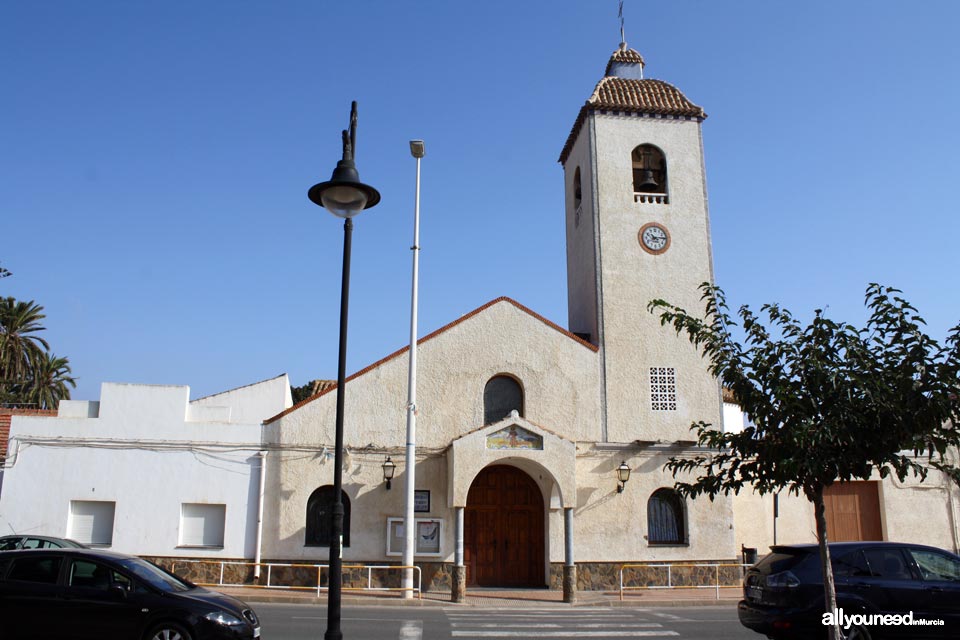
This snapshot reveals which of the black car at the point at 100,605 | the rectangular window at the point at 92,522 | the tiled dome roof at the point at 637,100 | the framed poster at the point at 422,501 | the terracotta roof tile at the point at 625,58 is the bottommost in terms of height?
the black car at the point at 100,605

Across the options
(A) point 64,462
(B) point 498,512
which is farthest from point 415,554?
(A) point 64,462

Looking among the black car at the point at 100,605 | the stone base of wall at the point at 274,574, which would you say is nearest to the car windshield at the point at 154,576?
the black car at the point at 100,605

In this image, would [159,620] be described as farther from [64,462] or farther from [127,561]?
[64,462]

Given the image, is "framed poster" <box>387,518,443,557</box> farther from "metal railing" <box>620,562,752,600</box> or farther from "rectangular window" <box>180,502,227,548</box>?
"metal railing" <box>620,562,752,600</box>

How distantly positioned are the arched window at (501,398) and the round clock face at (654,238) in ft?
19.0

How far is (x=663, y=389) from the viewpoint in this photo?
22.3 meters

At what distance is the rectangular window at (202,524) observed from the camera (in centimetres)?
1994

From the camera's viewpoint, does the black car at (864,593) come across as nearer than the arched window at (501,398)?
Yes

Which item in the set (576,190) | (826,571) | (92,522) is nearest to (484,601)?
(92,522)

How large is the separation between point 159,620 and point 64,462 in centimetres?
1222

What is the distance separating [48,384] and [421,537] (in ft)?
120

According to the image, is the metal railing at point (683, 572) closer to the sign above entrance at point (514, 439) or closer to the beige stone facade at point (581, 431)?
the beige stone facade at point (581, 431)

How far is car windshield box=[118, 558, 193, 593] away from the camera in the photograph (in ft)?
33.0

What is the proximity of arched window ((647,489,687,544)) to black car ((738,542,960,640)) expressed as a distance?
10.1 m
